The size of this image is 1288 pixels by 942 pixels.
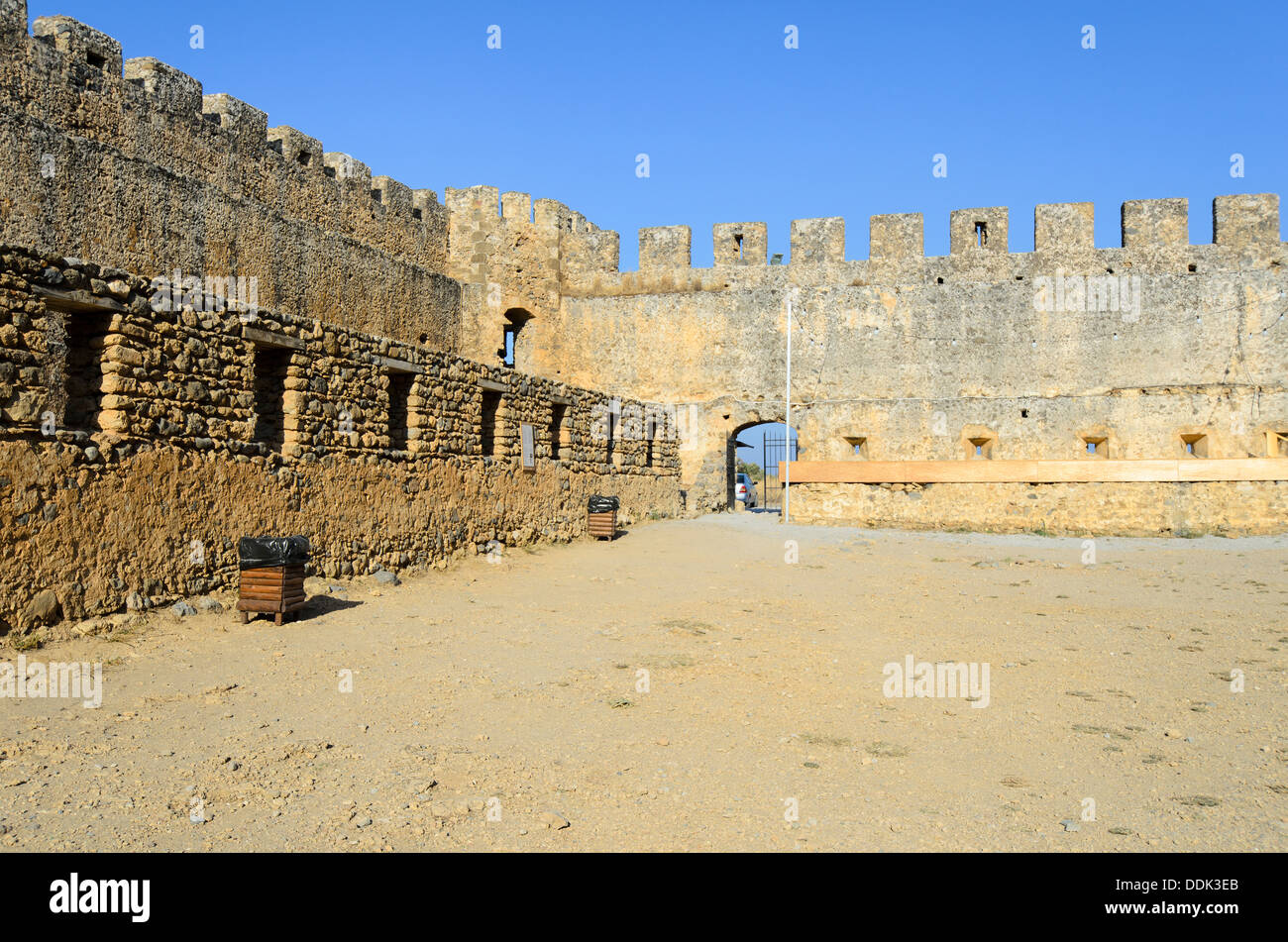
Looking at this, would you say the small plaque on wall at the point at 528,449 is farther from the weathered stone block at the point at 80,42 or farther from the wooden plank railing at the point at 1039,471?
the weathered stone block at the point at 80,42

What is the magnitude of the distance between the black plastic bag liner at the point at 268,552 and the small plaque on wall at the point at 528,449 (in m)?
5.23

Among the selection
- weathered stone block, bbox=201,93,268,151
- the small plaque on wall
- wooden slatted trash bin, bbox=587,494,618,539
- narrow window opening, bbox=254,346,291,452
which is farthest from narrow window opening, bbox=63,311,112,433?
weathered stone block, bbox=201,93,268,151

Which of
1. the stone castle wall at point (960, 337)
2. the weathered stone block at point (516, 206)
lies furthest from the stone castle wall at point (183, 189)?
the stone castle wall at point (960, 337)

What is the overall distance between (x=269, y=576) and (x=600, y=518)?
709 cm

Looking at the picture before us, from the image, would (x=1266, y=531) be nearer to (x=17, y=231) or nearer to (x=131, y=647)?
(x=131, y=647)

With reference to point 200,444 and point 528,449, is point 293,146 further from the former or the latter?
point 200,444

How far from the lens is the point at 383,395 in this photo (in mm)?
9234

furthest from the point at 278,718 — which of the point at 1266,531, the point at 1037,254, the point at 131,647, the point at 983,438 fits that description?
the point at 1037,254

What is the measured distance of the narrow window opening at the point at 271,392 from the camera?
26.5ft

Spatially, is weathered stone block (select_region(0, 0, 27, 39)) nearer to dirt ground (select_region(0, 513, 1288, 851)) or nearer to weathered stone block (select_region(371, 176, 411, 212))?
weathered stone block (select_region(371, 176, 411, 212))

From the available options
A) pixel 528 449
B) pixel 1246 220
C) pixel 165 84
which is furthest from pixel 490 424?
pixel 1246 220

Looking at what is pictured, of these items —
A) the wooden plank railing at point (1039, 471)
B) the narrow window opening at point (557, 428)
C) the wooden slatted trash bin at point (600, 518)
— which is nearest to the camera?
the narrow window opening at point (557, 428)

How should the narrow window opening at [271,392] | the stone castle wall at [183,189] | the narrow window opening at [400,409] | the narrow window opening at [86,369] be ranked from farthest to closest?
the stone castle wall at [183,189], the narrow window opening at [400,409], the narrow window opening at [271,392], the narrow window opening at [86,369]
